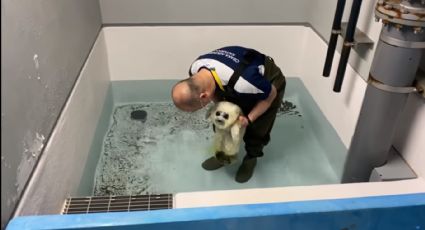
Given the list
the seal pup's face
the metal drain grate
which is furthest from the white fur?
the metal drain grate

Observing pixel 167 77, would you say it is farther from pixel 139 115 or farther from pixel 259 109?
pixel 259 109

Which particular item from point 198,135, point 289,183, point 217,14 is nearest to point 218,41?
point 217,14

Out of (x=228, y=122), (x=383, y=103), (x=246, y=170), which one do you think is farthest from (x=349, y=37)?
(x=246, y=170)

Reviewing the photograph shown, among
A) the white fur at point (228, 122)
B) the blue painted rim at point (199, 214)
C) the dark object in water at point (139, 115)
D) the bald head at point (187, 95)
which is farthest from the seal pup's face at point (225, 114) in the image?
the dark object in water at point (139, 115)

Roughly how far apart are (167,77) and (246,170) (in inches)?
30.8

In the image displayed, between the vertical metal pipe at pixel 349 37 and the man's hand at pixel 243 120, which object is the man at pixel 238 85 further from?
the vertical metal pipe at pixel 349 37

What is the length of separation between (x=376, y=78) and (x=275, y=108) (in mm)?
424

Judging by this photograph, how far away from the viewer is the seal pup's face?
51.4 inches

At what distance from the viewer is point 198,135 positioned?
1868 millimetres

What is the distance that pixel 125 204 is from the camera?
108 centimetres

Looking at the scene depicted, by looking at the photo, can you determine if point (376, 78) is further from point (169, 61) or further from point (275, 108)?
point (169, 61)

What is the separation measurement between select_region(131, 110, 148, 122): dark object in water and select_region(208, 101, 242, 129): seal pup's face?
74cm

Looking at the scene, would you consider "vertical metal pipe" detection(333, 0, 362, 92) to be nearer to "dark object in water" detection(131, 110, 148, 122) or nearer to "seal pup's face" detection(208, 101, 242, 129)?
"seal pup's face" detection(208, 101, 242, 129)

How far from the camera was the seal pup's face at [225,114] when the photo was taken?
1.31 meters
